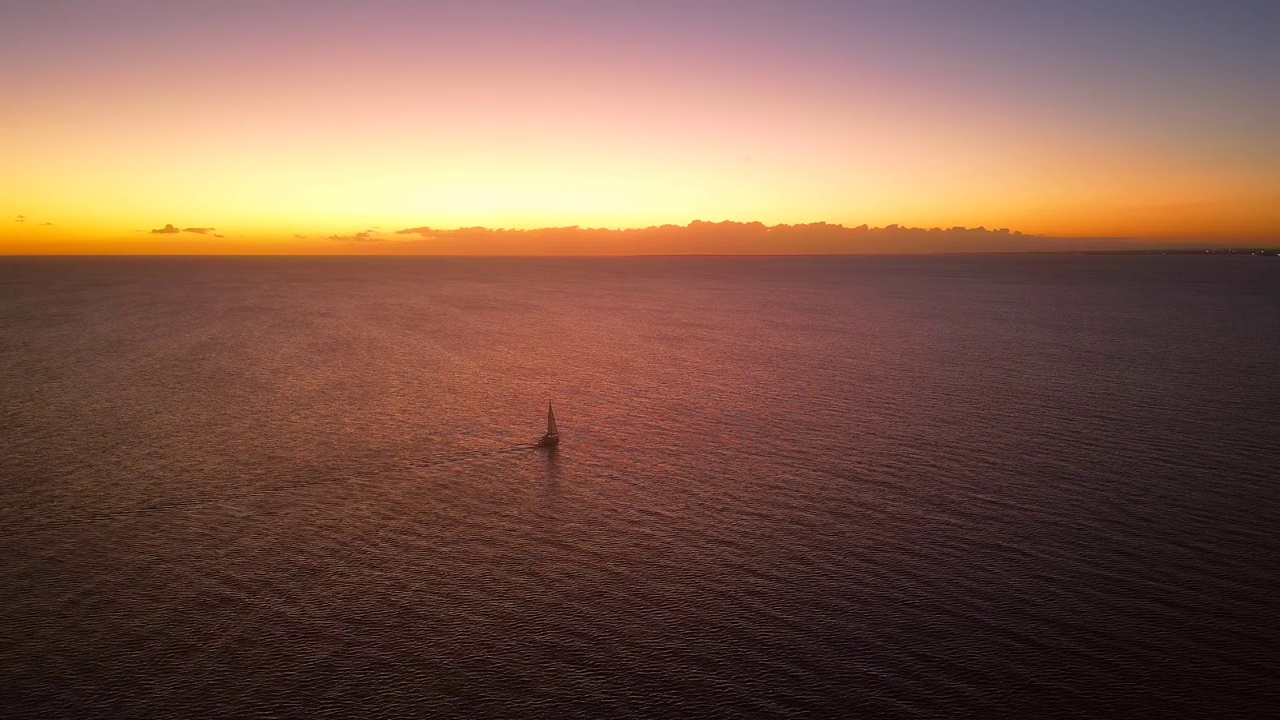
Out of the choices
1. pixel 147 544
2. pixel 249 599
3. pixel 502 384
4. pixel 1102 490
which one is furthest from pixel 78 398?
pixel 1102 490

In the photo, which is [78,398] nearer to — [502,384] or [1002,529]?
[502,384]

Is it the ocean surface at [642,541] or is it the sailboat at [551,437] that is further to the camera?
the sailboat at [551,437]

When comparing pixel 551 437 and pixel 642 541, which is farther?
pixel 551 437

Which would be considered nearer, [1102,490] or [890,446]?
[1102,490]

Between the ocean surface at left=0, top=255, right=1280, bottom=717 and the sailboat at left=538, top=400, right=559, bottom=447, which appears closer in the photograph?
the ocean surface at left=0, top=255, right=1280, bottom=717

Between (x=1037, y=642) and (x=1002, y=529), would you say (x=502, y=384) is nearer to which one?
(x=1002, y=529)

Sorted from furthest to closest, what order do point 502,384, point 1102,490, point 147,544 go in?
point 502,384
point 1102,490
point 147,544

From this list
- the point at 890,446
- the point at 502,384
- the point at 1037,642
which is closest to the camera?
the point at 1037,642

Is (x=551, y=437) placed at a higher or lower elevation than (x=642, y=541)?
higher
